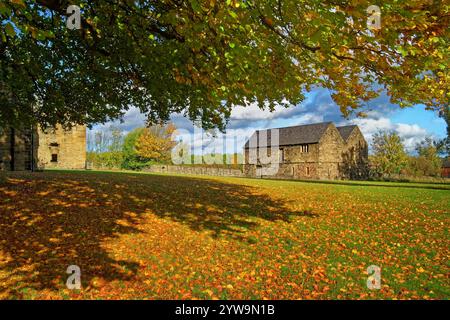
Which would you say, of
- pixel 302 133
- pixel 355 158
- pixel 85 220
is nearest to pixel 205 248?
pixel 85 220

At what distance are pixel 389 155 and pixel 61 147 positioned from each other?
5508 cm

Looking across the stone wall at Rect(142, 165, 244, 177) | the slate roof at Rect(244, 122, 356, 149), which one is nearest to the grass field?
the slate roof at Rect(244, 122, 356, 149)

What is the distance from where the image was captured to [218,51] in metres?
8.21

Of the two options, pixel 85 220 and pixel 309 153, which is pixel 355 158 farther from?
pixel 85 220

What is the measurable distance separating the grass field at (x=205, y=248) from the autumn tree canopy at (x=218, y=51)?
437cm

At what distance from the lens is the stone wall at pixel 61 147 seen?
4312 centimetres

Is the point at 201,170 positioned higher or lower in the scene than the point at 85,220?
higher

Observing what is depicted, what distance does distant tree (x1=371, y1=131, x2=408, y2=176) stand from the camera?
53312 millimetres

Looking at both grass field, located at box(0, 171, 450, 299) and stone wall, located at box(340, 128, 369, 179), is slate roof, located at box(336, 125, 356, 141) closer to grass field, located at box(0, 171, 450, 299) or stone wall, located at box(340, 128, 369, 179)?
stone wall, located at box(340, 128, 369, 179)

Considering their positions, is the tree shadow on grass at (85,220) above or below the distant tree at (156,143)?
below

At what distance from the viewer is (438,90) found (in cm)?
845

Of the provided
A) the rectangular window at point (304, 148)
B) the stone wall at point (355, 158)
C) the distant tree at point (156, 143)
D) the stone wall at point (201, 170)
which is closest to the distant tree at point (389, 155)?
the stone wall at point (355, 158)

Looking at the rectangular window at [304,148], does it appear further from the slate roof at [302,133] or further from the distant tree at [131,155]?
the distant tree at [131,155]

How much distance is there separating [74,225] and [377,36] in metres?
9.66
